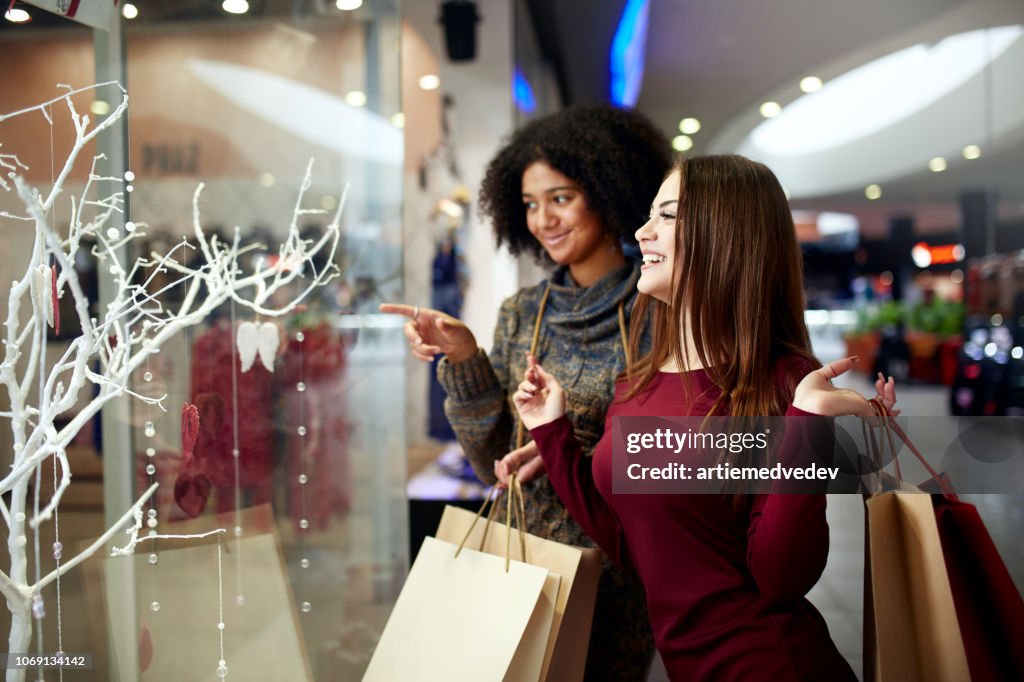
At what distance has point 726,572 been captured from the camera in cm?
112

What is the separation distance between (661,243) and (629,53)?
1.43 m

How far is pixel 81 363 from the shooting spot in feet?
3.95

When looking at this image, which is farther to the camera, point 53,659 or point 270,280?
point 270,280

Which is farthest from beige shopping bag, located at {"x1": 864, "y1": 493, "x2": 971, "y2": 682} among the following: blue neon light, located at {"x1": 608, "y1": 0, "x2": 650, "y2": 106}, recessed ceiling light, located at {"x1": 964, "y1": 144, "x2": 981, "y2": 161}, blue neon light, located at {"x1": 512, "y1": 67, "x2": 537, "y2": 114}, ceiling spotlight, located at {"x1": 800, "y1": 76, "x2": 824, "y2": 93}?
blue neon light, located at {"x1": 512, "y1": 67, "x2": 537, "y2": 114}

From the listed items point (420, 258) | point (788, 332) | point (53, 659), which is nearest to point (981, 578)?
point (788, 332)

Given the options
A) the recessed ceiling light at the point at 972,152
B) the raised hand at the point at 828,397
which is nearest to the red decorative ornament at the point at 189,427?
the raised hand at the point at 828,397

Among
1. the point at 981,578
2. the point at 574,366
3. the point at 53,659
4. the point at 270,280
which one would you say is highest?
the point at 270,280

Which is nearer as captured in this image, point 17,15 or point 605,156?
point 17,15

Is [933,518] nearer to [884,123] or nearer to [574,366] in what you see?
[574,366]

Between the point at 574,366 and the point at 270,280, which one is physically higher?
the point at 270,280

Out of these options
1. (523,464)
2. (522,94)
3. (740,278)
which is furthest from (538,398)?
(522,94)

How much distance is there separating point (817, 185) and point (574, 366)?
33.8 inches

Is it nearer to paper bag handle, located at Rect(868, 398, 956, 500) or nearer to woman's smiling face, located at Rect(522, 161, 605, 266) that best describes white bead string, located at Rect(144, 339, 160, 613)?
woman's smiling face, located at Rect(522, 161, 605, 266)

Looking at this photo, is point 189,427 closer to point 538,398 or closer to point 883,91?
point 538,398
